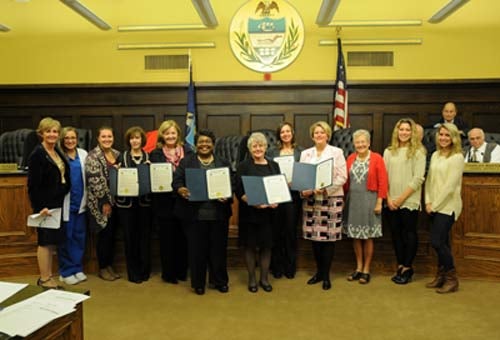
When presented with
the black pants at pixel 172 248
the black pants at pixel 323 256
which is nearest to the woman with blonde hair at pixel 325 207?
the black pants at pixel 323 256

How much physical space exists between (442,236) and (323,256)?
1.00m

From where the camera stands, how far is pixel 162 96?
7.17m

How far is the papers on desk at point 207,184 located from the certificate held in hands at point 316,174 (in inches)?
25.1

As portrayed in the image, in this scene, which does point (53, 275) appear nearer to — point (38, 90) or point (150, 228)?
point (150, 228)

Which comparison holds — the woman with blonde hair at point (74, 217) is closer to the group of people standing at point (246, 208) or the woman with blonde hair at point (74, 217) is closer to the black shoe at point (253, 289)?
the group of people standing at point (246, 208)

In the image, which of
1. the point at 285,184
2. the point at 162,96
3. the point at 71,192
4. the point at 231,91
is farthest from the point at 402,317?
the point at 162,96

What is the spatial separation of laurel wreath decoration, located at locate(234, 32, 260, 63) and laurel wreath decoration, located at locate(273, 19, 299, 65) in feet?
1.09

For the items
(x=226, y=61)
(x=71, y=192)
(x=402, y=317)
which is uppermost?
(x=226, y=61)

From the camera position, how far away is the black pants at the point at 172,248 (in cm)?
397

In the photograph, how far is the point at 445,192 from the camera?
3668 millimetres

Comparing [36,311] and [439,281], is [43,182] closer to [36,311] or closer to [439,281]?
[36,311]

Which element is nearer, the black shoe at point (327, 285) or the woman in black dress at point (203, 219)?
the woman in black dress at point (203, 219)

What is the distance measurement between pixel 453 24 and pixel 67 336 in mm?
7278

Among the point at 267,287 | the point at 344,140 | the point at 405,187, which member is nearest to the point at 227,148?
the point at 344,140
